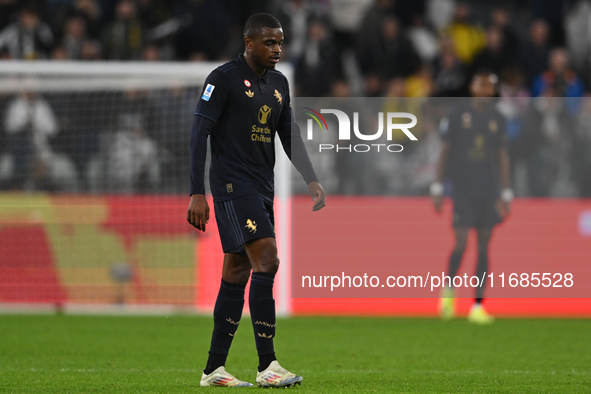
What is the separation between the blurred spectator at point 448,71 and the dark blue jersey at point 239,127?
7510mm

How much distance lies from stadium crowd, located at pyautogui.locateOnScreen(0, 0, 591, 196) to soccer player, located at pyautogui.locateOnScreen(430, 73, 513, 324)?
65.9 inches

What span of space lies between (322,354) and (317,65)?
21.1 ft

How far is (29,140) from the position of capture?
1031 centimetres

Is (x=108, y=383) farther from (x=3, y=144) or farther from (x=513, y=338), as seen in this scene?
(x=3, y=144)

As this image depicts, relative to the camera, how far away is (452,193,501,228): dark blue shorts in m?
9.74

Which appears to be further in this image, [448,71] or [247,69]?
[448,71]

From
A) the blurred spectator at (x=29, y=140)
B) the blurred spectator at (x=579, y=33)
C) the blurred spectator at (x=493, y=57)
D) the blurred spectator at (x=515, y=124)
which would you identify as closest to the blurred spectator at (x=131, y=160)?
the blurred spectator at (x=29, y=140)

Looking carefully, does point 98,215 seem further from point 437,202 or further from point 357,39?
point 357,39

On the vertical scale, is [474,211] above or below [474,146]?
below

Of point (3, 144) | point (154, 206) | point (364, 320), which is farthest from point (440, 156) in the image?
point (3, 144)

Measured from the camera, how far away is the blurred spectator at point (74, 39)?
12.5 metres

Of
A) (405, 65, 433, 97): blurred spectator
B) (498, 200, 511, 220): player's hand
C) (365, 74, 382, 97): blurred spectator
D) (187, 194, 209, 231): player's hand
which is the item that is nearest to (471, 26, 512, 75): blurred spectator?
(405, 65, 433, 97): blurred spectator

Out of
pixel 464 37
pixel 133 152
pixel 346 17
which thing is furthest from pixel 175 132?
pixel 464 37

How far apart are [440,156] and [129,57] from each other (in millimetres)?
4929
